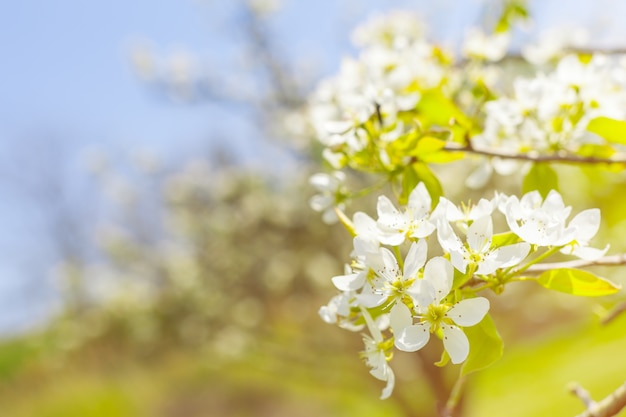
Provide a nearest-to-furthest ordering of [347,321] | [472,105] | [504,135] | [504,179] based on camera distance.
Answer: [347,321]
[504,135]
[472,105]
[504,179]

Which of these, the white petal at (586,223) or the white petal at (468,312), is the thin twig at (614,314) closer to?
the white petal at (586,223)

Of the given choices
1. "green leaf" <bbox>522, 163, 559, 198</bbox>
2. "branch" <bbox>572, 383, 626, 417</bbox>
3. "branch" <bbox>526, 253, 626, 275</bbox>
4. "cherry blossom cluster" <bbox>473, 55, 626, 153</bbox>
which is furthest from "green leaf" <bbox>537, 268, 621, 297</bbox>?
"cherry blossom cluster" <bbox>473, 55, 626, 153</bbox>

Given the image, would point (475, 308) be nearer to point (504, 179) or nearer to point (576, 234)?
point (576, 234)

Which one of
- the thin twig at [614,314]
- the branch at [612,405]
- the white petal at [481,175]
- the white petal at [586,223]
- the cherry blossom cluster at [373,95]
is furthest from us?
the white petal at [481,175]

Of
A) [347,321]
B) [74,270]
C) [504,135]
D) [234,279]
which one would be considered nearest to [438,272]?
[347,321]

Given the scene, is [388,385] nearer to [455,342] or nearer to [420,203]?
[455,342]

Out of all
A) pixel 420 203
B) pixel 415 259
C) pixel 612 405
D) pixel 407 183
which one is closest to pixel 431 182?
pixel 407 183

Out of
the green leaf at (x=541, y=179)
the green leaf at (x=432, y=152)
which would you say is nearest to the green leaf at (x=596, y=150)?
the green leaf at (x=541, y=179)
